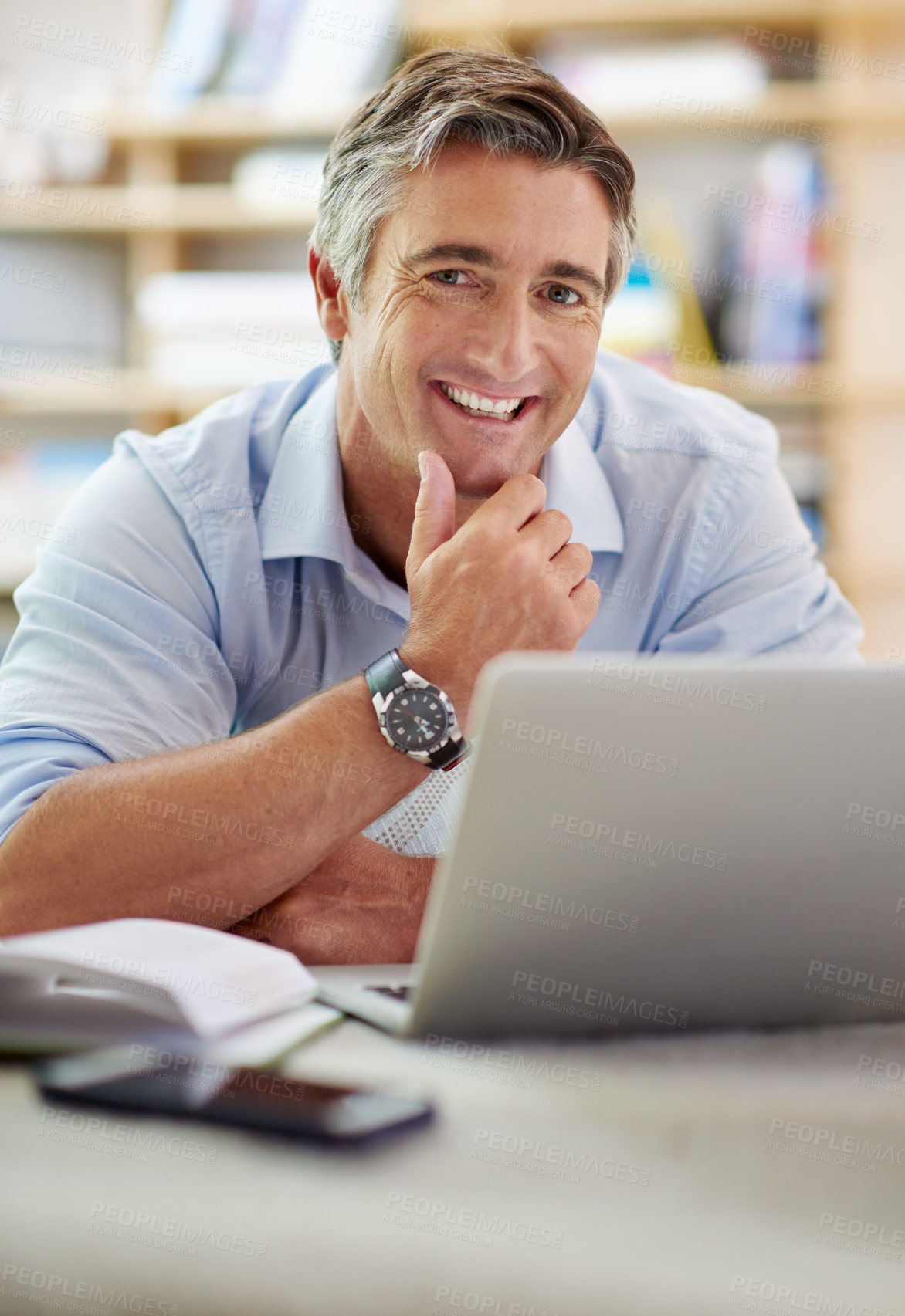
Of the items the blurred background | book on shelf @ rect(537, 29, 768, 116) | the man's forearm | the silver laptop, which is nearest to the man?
the man's forearm

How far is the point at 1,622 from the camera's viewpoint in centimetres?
284

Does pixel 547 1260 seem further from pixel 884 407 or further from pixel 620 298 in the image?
pixel 884 407

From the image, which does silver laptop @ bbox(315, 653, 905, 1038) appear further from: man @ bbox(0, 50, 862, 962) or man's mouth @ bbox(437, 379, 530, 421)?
man's mouth @ bbox(437, 379, 530, 421)

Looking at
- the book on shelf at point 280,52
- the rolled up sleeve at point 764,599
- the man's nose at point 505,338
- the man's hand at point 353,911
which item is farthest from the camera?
the book on shelf at point 280,52

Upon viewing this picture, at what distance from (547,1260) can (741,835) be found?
0.25 metres

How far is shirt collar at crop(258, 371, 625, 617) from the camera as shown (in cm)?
132

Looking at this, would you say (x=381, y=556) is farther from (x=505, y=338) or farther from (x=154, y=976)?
(x=154, y=976)

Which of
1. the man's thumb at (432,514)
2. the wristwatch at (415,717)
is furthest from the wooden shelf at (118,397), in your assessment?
the wristwatch at (415,717)

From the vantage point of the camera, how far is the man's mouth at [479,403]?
4.13 feet

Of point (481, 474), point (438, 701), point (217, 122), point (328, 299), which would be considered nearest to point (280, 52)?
point (217, 122)

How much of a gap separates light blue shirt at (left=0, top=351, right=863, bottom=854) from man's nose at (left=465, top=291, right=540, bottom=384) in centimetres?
17

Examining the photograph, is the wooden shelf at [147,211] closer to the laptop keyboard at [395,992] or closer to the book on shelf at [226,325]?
the book on shelf at [226,325]

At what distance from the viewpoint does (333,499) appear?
52.3 inches

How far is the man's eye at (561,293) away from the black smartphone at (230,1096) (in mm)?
928
